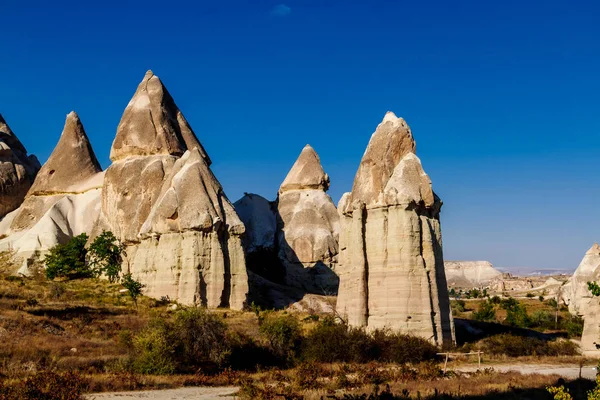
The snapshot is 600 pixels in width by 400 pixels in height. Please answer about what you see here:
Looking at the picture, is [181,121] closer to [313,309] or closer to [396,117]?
[313,309]

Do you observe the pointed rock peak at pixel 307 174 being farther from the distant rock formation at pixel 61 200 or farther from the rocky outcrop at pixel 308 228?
the distant rock formation at pixel 61 200

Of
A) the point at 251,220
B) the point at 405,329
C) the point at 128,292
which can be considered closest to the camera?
the point at 405,329

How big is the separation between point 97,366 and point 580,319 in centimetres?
2649

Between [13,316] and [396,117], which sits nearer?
[13,316]

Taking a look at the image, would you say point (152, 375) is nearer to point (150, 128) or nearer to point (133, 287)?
point (133, 287)

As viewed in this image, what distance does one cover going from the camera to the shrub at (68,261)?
38188mm

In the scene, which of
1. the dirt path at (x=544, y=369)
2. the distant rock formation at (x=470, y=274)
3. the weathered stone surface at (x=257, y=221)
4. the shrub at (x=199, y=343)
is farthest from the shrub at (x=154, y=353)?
the distant rock formation at (x=470, y=274)

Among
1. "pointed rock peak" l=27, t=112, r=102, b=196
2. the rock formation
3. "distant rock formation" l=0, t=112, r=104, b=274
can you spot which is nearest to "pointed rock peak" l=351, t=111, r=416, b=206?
the rock formation

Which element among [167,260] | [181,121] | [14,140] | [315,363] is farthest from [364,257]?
[14,140]

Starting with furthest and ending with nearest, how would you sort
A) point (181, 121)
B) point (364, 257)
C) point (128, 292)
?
point (181, 121), point (128, 292), point (364, 257)

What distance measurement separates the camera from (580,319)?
3647cm

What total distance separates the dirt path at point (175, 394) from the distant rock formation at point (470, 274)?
10628 centimetres

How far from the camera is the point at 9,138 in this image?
169 feet

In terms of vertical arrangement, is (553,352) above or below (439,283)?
below
